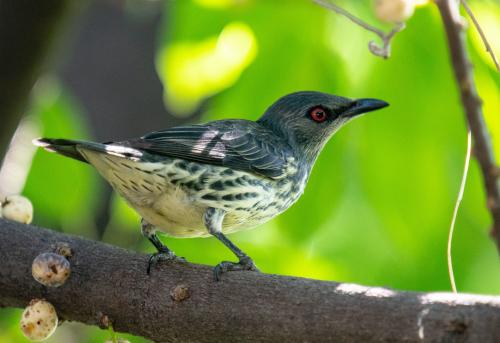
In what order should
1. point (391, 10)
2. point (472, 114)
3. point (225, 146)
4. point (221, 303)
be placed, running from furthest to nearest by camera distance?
1. point (225, 146)
2. point (221, 303)
3. point (391, 10)
4. point (472, 114)

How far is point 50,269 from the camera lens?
10.4ft

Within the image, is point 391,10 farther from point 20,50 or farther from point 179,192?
point 20,50

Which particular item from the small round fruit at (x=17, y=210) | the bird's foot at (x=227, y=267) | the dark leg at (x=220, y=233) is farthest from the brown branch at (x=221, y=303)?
the dark leg at (x=220, y=233)

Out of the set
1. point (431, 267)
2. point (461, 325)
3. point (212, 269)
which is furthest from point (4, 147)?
point (461, 325)

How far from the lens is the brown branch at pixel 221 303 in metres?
2.49

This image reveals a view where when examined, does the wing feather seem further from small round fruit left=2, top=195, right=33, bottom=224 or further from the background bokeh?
small round fruit left=2, top=195, right=33, bottom=224

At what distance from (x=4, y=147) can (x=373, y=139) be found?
1.92 metres

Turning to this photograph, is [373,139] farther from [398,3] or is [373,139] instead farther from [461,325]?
[398,3]

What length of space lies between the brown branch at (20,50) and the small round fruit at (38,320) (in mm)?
1513

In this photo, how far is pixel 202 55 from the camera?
4184 millimetres

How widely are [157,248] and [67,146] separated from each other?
2.00ft

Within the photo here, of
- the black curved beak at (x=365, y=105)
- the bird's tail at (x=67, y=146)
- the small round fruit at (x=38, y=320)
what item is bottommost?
the small round fruit at (x=38, y=320)

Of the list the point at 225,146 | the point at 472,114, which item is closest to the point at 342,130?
the point at 225,146

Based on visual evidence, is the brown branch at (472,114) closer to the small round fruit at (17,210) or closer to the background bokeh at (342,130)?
the background bokeh at (342,130)
